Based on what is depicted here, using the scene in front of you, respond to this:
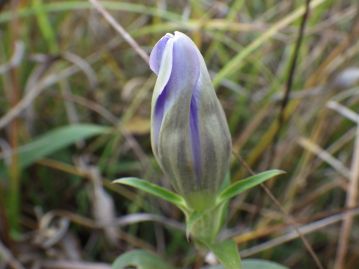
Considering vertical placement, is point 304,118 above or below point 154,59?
below

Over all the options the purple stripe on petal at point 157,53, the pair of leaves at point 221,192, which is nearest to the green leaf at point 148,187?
the pair of leaves at point 221,192

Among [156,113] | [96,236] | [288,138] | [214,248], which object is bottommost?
[96,236]

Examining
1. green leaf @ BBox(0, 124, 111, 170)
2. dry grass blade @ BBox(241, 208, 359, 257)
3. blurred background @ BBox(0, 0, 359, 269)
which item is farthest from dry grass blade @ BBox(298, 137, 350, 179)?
green leaf @ BBox(0, 124, 111, 170)

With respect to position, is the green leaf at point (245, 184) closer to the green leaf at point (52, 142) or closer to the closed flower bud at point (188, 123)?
the closed flower bud at point (188, 123)

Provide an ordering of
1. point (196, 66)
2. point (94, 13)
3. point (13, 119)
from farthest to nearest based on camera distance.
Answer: point (94, 13)
point (13, 119)
point (196, 66)

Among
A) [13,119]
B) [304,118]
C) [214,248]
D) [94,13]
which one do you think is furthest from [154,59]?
[94,13]

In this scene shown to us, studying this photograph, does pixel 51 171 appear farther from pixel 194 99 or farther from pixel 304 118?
pixel 194 99

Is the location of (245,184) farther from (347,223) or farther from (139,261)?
(347,223)

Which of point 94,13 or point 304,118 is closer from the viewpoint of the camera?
point 304,118

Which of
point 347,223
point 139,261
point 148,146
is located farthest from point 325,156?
point 139,261
